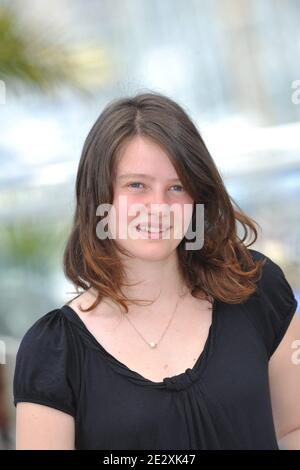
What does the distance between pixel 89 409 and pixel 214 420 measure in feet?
0.73

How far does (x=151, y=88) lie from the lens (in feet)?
8.06

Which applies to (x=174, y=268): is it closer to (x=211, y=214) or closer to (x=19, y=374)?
(x=211, y=214)

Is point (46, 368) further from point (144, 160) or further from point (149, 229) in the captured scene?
point (144, 160)

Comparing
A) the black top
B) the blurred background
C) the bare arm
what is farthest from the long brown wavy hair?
the blurred background

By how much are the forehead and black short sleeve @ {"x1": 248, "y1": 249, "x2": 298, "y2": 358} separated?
32 cm

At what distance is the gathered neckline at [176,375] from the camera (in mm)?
1113

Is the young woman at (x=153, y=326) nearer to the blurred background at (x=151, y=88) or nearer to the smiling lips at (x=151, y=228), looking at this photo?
the smiling lips at (x=151, y=228)

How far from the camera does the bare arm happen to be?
1079 mm

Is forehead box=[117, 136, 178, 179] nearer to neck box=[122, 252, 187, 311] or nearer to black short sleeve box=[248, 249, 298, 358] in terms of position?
neck box=[122, 252, 187, 311]

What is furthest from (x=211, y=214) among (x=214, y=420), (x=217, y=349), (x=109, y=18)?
(x=109, y=18)

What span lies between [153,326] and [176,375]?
0.13 meters

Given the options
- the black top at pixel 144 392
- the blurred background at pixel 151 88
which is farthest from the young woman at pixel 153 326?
the blurred background at pixel 151 88

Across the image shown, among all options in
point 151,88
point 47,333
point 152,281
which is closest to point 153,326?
point 152,281

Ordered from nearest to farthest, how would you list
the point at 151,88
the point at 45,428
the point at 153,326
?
the point at 45,428
the point at 153,326
the point at 151,88
